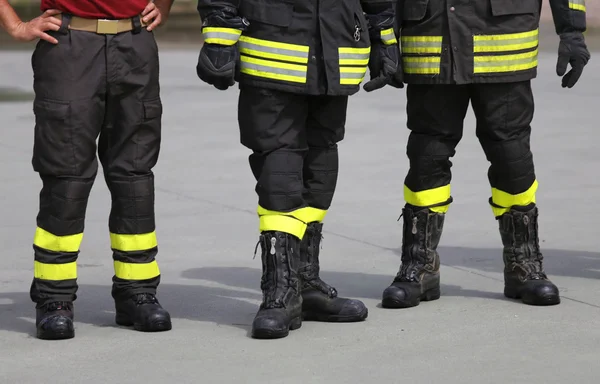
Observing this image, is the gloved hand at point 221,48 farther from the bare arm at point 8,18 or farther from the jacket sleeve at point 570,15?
the jacket sleeve at point 570,15

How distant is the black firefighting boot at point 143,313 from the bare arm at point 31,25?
1028 millimetres

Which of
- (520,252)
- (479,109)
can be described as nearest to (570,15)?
(479,109)

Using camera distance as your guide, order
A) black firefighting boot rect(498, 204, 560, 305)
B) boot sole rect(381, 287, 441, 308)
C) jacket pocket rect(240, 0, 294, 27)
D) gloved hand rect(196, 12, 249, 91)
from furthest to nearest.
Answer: black firefighting boot rect(498, 204, 560, 305) → boot sole rect(381, 287, 441, 308) → jacket pocket rect(240, 0, 294, 27) → gloved hand rect(196, 12, 249, 91)

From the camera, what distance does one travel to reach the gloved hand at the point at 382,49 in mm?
5168

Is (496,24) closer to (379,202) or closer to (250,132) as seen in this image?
(250,132)

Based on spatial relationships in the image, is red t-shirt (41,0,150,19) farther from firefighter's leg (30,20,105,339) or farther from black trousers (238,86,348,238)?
black trousers (238,86,348,238)

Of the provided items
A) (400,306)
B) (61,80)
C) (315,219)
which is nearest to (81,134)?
(61,80)

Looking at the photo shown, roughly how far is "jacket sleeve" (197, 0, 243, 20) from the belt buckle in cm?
33

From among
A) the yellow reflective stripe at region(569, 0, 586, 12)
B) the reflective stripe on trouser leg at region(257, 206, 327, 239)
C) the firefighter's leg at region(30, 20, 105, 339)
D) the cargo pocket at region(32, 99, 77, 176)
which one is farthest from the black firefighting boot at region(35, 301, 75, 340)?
the yellow reflective stripe at region(569, 0, 586, 12)

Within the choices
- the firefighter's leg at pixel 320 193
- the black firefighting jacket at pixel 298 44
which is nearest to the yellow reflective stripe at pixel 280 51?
the black firefighting jacket at pixel 298 44

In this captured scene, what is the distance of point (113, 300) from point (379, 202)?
8.18 ft

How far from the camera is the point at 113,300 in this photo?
566 cm

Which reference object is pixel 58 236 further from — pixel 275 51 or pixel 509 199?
pixel 509 199

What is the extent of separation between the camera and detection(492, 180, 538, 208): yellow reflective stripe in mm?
5609
